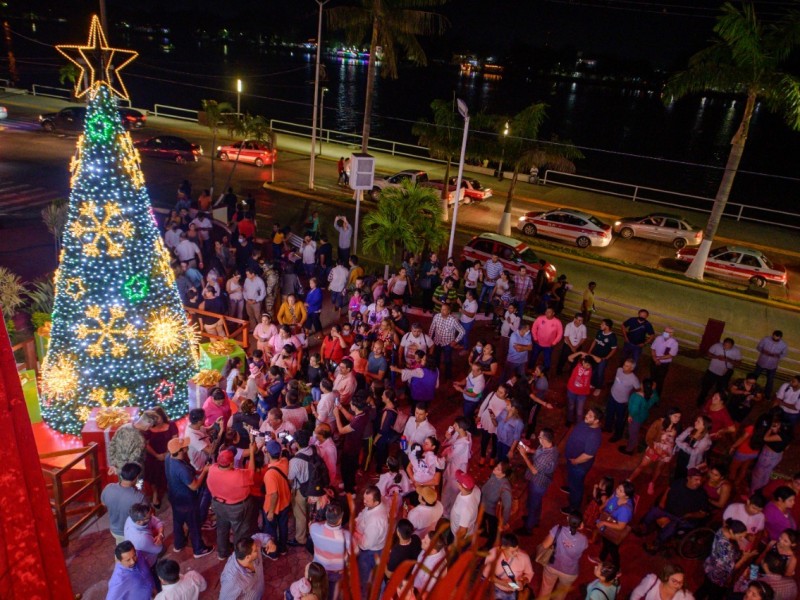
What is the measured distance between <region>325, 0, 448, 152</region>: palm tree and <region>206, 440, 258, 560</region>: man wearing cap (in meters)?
15.1

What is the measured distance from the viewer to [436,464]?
668 centimetres

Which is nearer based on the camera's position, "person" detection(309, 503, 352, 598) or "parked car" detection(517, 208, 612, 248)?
"person" detection(309, 503, 352, 598)

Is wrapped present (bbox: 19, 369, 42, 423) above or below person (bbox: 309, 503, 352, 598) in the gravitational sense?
below

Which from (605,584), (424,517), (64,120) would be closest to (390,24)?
(424,517)

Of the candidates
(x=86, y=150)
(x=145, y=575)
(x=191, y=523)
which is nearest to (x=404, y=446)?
(x=191, y=523)

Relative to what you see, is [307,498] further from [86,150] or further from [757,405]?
[757,405]

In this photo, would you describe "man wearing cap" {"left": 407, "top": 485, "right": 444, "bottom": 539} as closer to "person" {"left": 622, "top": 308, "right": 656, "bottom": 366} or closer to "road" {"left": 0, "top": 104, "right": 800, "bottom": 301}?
"person" {"left": 622, "top": 308, "right": 656, "bottom": 366}

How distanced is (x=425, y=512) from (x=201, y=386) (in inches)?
168

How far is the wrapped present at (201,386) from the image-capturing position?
28.3 ft

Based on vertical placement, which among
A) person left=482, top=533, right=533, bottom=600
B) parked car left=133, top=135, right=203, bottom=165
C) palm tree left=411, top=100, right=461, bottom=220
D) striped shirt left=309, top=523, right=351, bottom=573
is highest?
palm tree left=411, top=100, right=461, bottom=220

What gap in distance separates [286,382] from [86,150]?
3.81m

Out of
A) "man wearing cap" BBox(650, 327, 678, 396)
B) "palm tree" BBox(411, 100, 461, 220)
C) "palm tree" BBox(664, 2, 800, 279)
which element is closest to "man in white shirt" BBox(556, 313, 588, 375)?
"man wearing cap" BBox(650, 327, 678, 396)

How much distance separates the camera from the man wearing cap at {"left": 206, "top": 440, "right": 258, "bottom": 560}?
6.04 m

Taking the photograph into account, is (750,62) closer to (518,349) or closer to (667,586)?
(518,349)
